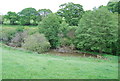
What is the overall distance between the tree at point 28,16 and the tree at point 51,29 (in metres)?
13.1

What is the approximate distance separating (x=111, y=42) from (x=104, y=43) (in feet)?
2.11

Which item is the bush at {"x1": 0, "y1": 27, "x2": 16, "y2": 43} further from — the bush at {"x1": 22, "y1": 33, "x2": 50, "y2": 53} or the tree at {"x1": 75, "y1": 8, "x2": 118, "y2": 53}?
the tree at {"x1": 75, "y1": 8, "x2": 118, "y2": 53}

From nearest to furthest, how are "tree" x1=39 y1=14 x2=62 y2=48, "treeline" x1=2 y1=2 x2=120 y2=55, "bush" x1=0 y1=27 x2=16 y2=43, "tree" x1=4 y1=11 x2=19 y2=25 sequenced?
"treeline" x1=2 y1=2 x2=120 y2=55
"tree" x1=39 y1=14 x2=62 y2=48
"bush" x1=0 y1=27 x2=16 y2=43
"tree" x1=4 y1=11 x2=19 y2=25

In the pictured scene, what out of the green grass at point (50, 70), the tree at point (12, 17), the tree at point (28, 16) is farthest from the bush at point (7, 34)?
the green grass at point (50, 70)

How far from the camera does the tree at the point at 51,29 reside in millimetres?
15336

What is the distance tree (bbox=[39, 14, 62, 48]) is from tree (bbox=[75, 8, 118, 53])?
3622 millimetres

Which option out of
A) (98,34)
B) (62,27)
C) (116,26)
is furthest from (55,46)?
(116,26)

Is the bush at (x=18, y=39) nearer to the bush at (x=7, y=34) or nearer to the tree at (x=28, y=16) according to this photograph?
the bush at (x=7, y=34)

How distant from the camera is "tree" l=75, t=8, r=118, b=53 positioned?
11727 millimetres

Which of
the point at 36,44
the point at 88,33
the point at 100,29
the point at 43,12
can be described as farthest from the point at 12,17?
the point at 100,29

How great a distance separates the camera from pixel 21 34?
656 inches

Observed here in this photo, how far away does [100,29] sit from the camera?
475 inches

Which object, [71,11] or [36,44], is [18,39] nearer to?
[36,44]

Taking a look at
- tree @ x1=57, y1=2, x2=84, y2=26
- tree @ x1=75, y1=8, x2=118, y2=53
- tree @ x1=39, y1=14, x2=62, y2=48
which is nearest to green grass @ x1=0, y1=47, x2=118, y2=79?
tree @ x1=75, y1=8, x2=118, y2=53
